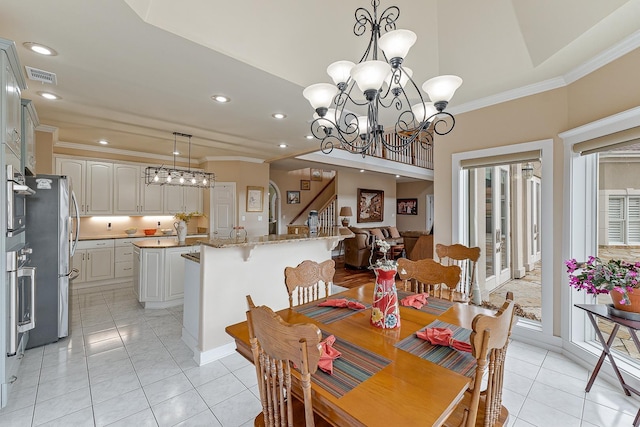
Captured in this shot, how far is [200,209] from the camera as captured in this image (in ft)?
21.9

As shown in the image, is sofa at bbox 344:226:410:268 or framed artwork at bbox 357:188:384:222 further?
framed artwork at bbox 357:188:384:222

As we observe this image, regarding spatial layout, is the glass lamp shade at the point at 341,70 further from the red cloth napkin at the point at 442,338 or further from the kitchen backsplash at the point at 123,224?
the kitchen backsplash at the point at 123,224

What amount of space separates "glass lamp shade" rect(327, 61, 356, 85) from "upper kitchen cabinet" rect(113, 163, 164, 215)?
217 inches

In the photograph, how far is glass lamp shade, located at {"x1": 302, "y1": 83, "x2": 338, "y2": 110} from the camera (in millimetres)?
1821

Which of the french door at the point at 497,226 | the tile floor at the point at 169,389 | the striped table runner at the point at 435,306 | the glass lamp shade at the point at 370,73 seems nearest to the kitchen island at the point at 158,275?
the tile floor at the point at 169,389

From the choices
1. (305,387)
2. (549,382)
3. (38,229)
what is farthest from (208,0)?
(549,382)

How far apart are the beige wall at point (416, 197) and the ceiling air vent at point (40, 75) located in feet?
34.0

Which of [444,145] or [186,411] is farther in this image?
[444,145]

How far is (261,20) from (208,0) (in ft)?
1.35

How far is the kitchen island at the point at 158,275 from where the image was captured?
13.1 feet

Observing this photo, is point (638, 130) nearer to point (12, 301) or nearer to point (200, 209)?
point (12, 301)

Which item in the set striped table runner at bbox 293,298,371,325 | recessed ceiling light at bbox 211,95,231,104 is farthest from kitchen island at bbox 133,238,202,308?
striped table runner at bbox 293,298,371,325

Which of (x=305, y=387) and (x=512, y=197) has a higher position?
(x=512, y=197)

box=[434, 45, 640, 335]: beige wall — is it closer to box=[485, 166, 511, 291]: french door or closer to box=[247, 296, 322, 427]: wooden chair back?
box=[485, 166, 511, 291]: french door
